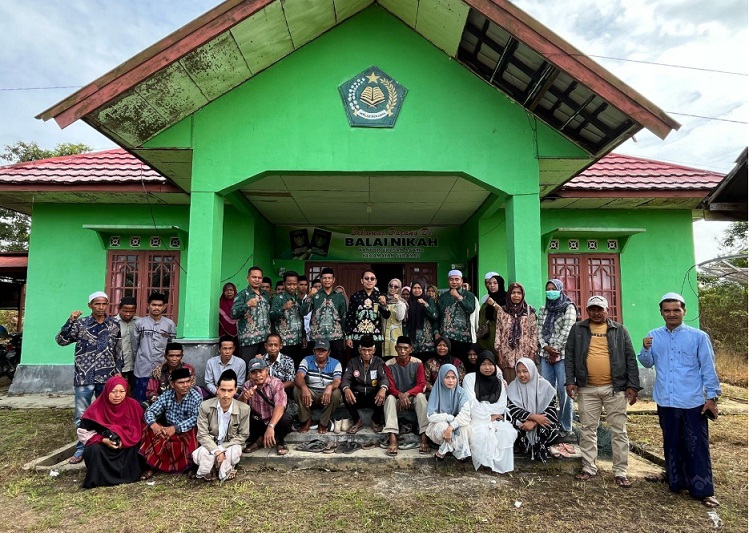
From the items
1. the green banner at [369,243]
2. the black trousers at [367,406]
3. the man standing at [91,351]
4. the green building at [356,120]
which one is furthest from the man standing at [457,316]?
the green banner at [369,243]

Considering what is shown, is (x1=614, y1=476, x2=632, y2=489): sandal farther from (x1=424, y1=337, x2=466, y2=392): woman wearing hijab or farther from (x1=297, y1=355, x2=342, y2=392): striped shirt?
(x1=297, y1=355, x2=342, y2=392): striped shirt

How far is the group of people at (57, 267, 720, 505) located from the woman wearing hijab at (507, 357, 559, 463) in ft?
0.04

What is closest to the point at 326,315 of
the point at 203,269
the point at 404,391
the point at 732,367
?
the point at 404,391

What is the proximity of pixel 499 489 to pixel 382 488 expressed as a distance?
991 millimetres

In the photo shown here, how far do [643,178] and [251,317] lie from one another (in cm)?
681

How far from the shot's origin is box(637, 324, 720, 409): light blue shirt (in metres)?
3.87

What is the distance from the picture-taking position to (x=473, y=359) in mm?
5043

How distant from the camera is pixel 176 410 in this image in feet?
14.5

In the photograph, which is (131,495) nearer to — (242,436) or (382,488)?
(242,436)

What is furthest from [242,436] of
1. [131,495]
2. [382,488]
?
[382,488]

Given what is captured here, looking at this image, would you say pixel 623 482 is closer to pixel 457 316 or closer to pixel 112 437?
pixel 457 316

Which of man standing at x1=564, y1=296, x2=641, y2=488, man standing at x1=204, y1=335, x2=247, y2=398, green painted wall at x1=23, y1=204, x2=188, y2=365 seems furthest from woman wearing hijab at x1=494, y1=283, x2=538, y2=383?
green painted wall at x1=23, y1=204, x2=188, y2=365

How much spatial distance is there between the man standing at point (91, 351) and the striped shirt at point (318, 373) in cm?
196

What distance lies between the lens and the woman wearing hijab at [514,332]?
508 cm
